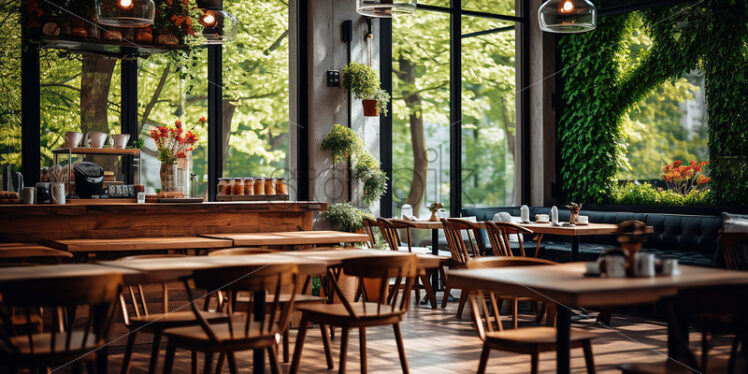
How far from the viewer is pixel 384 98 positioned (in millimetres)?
8945

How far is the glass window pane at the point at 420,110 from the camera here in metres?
10.2

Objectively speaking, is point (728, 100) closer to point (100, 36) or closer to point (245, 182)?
point (245, 182)

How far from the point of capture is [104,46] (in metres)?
6.11

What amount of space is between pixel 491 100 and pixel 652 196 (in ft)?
9.23

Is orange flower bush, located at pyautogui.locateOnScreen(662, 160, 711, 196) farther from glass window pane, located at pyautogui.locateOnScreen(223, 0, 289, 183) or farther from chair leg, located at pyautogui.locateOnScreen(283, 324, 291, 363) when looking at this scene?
chair leg, located at pyautogui.locateOnScreen(283, 324, 291, 363)

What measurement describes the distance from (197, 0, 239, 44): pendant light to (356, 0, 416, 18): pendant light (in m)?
1.44

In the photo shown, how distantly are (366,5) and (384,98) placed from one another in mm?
3732

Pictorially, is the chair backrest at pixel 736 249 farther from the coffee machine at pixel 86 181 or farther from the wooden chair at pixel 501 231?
the coffee machine at pixel 86 181

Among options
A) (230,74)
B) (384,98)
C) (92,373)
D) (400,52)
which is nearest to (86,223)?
(92,373)

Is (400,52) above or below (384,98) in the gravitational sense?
above

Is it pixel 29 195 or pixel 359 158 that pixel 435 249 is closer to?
pixel 359 158

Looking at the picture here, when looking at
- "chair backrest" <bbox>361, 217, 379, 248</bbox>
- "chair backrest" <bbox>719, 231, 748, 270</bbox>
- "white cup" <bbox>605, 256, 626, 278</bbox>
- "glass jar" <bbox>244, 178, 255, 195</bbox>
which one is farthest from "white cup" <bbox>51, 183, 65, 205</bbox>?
"chair backrest" <bbox>719, 231, 748, 270</bbox>

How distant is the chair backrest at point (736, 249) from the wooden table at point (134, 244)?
3.43 m

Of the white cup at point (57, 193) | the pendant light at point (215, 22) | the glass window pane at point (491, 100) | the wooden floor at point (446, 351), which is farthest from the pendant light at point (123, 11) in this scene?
the glass window pane at point (491, 100)
